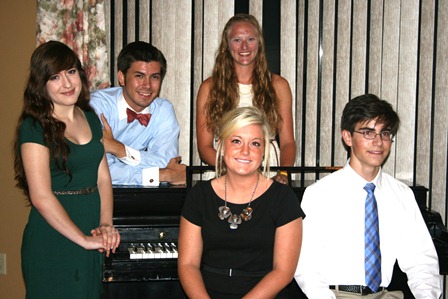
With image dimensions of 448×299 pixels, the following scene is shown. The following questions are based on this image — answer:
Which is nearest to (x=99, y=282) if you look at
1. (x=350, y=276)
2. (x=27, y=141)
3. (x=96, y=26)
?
(x=27, y=141)

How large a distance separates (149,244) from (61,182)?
1.62ft

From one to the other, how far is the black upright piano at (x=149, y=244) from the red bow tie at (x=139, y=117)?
0.43 metres

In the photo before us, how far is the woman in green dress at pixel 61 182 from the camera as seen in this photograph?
252 cm

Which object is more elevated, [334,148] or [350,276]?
[334,148]

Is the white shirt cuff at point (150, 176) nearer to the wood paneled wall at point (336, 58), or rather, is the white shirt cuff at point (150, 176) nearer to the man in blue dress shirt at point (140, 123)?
the man in blue dress shirt at point (140, 123)

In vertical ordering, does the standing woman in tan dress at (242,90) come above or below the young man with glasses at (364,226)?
above

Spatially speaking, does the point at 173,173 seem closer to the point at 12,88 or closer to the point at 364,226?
the point at 364,226

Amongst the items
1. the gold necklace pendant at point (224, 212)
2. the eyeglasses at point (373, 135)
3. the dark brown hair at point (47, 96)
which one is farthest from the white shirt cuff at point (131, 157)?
the eyeglasses at point (373, 135)

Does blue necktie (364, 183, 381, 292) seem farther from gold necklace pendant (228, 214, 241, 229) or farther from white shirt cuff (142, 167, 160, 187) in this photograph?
white shirt cuff (142, 167, 160, 187)

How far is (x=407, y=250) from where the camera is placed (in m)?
2.70

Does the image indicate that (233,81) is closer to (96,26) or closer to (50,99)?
(96,26)

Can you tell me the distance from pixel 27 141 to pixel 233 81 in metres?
1.35

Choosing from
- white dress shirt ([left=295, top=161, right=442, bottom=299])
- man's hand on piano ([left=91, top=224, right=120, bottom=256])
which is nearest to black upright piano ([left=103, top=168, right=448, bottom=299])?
man's hand on piano ([left=91, top=224, right=120, bottom=256])

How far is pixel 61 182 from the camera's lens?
259 centimetres
